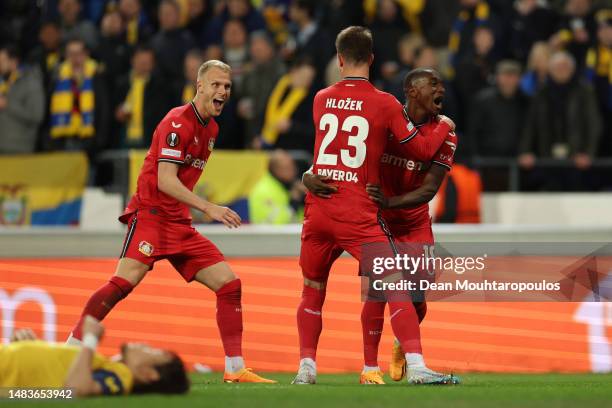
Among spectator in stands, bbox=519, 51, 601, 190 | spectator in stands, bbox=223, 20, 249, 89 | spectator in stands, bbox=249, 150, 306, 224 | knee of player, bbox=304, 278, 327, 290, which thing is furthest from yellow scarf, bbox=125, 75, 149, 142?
knee of player, bbox=304, 278, 327, 290

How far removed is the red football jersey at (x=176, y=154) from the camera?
886 centimetres

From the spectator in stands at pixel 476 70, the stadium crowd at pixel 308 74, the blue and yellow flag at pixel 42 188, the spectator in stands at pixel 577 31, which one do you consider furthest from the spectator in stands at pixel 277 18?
the blue and yellow flag at pixel 42 188

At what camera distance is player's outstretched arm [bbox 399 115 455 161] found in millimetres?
8461

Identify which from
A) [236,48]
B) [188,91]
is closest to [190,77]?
[188,91]

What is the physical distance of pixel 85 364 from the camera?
6.72m

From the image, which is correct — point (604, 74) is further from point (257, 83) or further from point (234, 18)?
point (234, 18)

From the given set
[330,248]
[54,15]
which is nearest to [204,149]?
[330,248]

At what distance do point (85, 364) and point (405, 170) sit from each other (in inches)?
122

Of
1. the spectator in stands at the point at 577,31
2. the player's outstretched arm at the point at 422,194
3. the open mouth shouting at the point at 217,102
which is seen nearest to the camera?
the player's outstretched arm at the point at 422,194

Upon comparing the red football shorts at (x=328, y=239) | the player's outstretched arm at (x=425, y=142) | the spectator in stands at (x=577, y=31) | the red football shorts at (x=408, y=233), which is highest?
the spectator in stands at (x=577, y=31)

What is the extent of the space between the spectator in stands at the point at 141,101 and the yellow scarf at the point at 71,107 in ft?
1.42

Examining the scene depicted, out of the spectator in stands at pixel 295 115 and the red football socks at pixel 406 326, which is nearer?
the red football socks at pixel 406 326

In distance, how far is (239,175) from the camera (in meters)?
13.4

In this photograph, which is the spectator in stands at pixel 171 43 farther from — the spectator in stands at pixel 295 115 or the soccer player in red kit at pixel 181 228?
the soccer player in red kit at pixel 181 228
